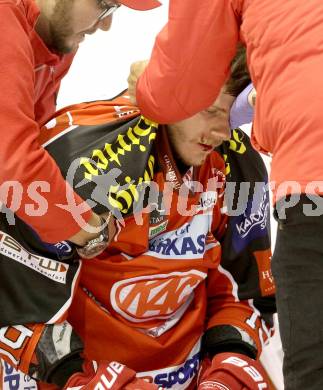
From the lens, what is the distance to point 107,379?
1149mm

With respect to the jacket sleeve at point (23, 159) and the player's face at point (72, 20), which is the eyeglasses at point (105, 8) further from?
the jacket sleeve at point (23, 159)

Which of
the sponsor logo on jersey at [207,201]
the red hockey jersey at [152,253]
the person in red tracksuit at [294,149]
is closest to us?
the person in red tracksuit at [294,149]

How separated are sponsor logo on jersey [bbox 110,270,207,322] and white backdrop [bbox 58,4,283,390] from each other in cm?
96

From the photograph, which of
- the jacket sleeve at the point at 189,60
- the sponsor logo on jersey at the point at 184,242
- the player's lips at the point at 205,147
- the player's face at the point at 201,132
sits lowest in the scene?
the sponsor logo on jersey at the point at 184,242

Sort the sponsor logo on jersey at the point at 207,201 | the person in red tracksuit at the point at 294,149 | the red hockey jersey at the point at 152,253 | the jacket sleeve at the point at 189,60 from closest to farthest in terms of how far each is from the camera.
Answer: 1. the person in red tracksuit at the point at 294,149
2. the jacket sleeve at the point at 189,60
3. the red hockey jersey at the point at 152,253
4. the sponsor logo on jersey at the point at 207,201

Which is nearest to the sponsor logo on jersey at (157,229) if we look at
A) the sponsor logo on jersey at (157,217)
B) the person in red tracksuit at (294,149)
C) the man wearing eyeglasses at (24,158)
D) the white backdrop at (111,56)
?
the sponsor logo on jersey at (157,217)

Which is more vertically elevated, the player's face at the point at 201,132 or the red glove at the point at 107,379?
the player's face at the point at 201,132

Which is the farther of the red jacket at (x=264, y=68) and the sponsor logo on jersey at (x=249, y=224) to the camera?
the sponsor logo on jersey at (x=249, y=224)

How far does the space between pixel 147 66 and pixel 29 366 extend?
0.51 metres

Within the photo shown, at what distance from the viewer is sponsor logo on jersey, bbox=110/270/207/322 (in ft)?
4.09

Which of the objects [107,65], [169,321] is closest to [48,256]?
[169,321]

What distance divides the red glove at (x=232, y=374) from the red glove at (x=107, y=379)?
117mm

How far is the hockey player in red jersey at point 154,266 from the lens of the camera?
1167mm

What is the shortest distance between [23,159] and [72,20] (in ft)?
1.18
